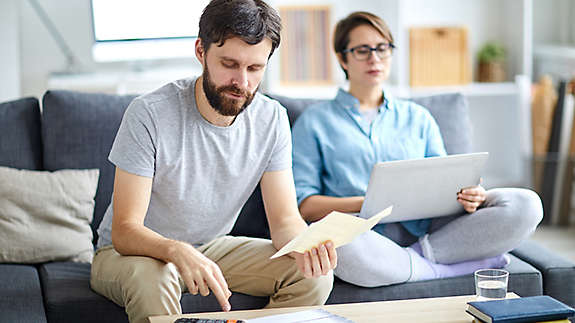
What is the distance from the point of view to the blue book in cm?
150

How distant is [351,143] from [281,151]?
1.49 feet

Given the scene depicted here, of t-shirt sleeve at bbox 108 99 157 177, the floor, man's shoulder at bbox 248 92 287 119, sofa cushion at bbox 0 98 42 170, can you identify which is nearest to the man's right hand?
t-shirt sleeve at bbox 108 99 157 177

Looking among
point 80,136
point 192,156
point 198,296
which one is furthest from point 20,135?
point 198,296

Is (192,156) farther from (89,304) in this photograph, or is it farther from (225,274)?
(89,304)

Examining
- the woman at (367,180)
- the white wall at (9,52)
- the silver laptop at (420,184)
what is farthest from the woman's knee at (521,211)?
the white wall at (9,52)

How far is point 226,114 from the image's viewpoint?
1967 mm

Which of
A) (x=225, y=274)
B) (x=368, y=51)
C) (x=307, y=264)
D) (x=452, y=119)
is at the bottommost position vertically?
(x=225, y=274)

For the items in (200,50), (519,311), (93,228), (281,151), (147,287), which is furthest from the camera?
(93,228)

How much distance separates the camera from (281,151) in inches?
84.0

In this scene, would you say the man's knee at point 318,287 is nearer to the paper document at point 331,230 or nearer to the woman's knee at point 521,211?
the paper document at point 331,230

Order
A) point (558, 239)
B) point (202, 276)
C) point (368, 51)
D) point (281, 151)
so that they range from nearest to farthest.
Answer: point (202, 276)
point (281, 151)
point (368, 51)
point (558, 239)

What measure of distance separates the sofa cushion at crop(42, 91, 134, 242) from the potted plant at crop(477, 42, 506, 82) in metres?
2.41

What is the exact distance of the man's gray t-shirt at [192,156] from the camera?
6.40 feet

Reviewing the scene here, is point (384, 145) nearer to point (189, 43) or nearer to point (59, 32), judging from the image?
point (189, 43)
